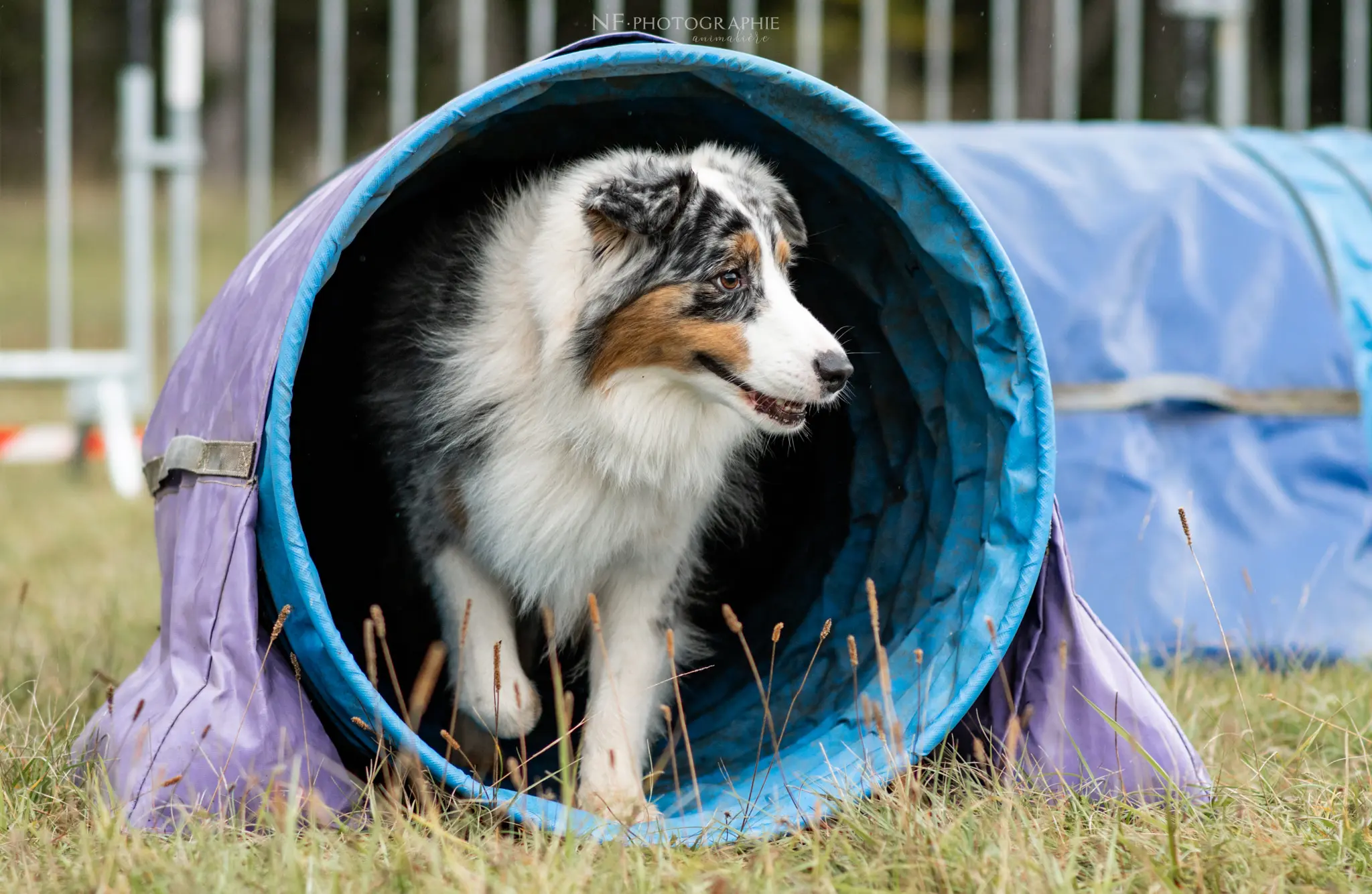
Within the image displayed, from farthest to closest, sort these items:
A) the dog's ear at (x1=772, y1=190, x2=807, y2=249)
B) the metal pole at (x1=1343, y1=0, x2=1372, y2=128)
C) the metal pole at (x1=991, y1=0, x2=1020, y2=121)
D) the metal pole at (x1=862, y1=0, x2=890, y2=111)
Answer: the metal pole at (x1=1343, y1=0, x2=1372, y2=128) → the metal pole at (x1=862, y1=0, x2=890, y2=111) → the metal pole at (x1=991, y1=0, x2=1020, y2=121) → the dog's ear at (x1=772, y1=190, x2=807, y2=249)

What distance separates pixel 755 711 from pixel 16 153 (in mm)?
20083

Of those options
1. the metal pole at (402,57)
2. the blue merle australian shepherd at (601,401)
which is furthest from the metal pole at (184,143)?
the blue merle australian shepherd at (601,401)

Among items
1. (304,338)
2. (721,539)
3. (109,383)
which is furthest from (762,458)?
(109,383)

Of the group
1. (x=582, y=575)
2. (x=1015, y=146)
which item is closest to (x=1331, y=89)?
(x=1015, y=146)

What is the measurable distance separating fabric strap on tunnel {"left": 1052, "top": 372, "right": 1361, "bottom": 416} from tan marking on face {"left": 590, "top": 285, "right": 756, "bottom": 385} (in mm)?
1625

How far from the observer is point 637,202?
133 inches

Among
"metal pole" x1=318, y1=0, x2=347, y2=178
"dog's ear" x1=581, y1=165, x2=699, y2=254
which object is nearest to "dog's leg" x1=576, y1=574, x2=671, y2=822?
"dog's ear" x1=581, y1=165, x2=699, y2=254

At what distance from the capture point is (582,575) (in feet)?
12.2

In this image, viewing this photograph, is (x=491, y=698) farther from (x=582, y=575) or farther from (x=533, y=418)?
(x=533, y=418)

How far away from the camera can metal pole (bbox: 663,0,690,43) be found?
811 centimetres

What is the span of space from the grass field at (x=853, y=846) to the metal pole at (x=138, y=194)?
523cm

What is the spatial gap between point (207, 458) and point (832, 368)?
1413 mm

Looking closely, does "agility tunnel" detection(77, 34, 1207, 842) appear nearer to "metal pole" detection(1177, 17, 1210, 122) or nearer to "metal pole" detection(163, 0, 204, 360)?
"metal pole" detection(163, 0, 204, 360)

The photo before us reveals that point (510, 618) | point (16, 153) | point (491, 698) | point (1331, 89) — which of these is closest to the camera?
point (491, 698)
